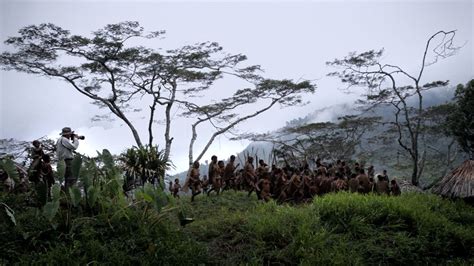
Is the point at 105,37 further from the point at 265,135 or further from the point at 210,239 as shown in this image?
the point at 210,239

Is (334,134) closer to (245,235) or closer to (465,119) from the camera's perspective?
(465,119)

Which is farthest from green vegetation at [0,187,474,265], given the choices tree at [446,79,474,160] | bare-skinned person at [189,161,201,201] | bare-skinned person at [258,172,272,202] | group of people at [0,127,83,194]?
tree at [446,79,474,160]

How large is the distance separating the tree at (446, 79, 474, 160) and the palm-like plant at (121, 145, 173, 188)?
1468cm

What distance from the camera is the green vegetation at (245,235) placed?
6.44 metres

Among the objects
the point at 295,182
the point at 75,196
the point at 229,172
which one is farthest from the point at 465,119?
the point at 75,196

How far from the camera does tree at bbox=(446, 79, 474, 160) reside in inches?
736

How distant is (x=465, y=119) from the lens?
19.1 m

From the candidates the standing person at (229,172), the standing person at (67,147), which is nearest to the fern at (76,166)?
the standing person at (67,147)

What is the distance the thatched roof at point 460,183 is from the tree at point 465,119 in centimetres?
920

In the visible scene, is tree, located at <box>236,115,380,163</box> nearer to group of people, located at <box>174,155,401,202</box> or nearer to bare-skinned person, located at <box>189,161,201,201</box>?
group of people, located at <box>174,155,401,202</box>

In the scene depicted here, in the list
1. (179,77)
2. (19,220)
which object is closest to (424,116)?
(179,77)

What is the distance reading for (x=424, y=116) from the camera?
26188 millimetres

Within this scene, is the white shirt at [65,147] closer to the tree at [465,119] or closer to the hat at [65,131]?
the hat at [65,131]

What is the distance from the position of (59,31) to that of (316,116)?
49.6 m
